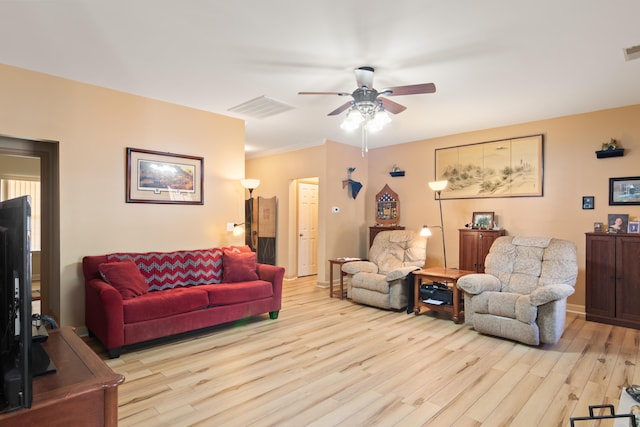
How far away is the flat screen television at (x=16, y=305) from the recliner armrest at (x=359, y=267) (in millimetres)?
4389

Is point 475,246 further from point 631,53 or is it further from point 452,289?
point 631,53

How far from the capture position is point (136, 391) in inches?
101

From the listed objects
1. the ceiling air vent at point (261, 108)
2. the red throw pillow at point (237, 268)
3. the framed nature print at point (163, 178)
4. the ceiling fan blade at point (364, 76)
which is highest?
the ceiling air vent at point (261, 108)

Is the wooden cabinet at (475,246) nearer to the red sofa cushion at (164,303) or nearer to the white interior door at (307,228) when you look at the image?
the white interior door at (307,228)

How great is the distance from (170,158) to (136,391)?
8.74 feet

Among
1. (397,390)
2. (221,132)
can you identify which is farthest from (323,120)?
(397,390)

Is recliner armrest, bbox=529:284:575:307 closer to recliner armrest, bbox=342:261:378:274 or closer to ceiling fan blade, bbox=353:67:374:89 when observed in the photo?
recliner armrest, bbox=342:261:378:274

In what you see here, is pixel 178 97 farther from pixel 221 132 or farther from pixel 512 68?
pixel 512 68

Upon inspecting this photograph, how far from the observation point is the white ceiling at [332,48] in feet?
7.76

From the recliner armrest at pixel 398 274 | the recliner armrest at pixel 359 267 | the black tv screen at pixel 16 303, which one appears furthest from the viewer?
the recliner armrest at pixel 359 267

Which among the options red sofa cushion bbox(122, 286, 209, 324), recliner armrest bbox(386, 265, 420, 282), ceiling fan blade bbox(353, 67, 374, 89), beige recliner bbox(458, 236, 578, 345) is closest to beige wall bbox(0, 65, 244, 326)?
red sofa cushion bbox(122, 286, 209, 324)

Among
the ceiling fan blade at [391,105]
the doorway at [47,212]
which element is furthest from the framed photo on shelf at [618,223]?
the doorway at [47,212]

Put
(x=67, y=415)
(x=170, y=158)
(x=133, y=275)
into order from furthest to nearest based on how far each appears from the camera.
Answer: (x=170, y=158), (x=133, y=275), (x=67, y=415)

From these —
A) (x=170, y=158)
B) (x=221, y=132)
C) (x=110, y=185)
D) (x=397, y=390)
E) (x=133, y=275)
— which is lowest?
(x=397, y=390)
